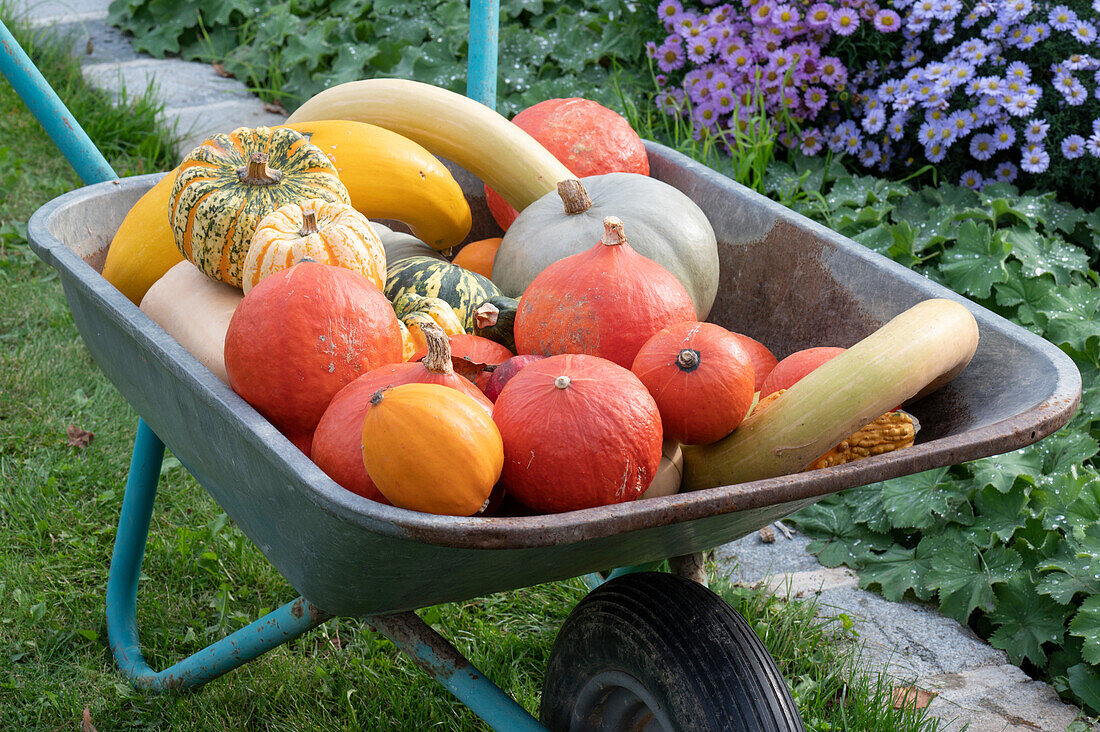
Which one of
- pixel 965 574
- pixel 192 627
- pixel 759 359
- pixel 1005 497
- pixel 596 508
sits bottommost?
pixel 192 627

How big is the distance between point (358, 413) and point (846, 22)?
2.64 meters

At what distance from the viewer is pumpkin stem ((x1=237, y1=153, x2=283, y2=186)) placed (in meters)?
1.37

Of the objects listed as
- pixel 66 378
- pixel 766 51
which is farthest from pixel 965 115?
pixel 66 378

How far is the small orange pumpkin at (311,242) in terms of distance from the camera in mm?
1259

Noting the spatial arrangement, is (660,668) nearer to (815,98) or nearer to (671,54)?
(815,98)

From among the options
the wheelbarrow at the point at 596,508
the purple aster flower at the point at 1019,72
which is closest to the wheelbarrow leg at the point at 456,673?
the wheelbarrow at the point at 596,508

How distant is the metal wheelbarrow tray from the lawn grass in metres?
0.74

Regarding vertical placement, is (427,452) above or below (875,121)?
above

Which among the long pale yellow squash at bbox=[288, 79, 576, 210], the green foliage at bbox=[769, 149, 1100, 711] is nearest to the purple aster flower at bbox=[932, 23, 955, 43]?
the green foliage at bbox=[769, 149, 1100, 711]

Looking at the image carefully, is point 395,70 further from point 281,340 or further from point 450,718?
point 281,340

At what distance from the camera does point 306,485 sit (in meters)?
0.92

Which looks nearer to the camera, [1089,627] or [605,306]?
[605,306]

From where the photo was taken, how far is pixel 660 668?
126 cm

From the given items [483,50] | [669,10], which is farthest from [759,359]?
[669,10]
